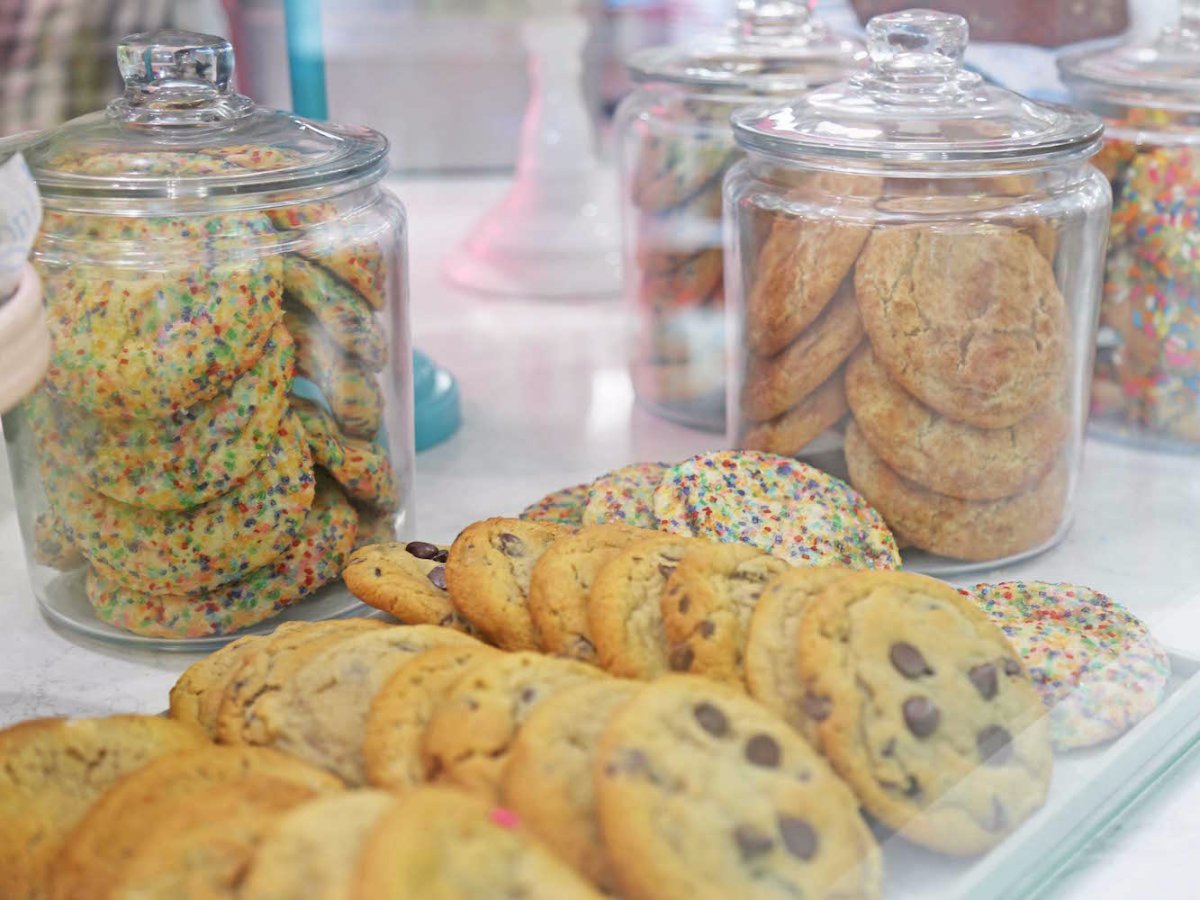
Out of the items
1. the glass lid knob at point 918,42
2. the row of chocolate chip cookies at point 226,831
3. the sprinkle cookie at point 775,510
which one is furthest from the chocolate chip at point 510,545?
the glass lid knob at point 918,42

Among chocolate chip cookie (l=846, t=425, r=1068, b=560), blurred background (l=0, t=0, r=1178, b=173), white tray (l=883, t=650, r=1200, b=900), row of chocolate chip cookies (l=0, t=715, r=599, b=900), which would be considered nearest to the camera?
row of chocolate chip cookies (l=0, t=715, r=599, b=900)

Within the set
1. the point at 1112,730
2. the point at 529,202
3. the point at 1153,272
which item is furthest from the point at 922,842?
the point at 529,202

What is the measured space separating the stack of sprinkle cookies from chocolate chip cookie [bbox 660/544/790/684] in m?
0.26

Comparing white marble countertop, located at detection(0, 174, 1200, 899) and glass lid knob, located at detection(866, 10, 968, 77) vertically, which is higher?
glass lid knob, located at detection(866, 10, 968, 77)

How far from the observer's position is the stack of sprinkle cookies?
74 cm

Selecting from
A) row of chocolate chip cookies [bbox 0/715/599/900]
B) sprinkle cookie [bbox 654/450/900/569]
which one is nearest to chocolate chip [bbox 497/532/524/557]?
sprinkle cookie [bbox 654/450/900/569]

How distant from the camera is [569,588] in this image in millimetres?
680

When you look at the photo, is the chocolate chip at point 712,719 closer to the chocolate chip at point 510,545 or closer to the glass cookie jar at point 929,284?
the chocolate chip at point 510,545

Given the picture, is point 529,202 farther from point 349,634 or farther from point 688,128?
point 349,634

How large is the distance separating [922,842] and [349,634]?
281 mm

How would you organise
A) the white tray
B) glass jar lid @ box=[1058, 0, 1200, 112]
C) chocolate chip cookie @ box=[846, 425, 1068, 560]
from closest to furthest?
the white tray
chocolate chip cookie @ box=[846, 425, 1068, 560]
glass jar lid @ box=[1058, 0, 1200, 112]

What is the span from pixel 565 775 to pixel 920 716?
16cm

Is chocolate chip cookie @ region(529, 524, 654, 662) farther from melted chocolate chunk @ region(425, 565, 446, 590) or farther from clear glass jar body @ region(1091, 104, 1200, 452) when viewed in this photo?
clear glass jar body @ region(1091, 104, 1200, 452)

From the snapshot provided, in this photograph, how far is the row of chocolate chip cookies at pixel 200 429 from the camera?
735mm
